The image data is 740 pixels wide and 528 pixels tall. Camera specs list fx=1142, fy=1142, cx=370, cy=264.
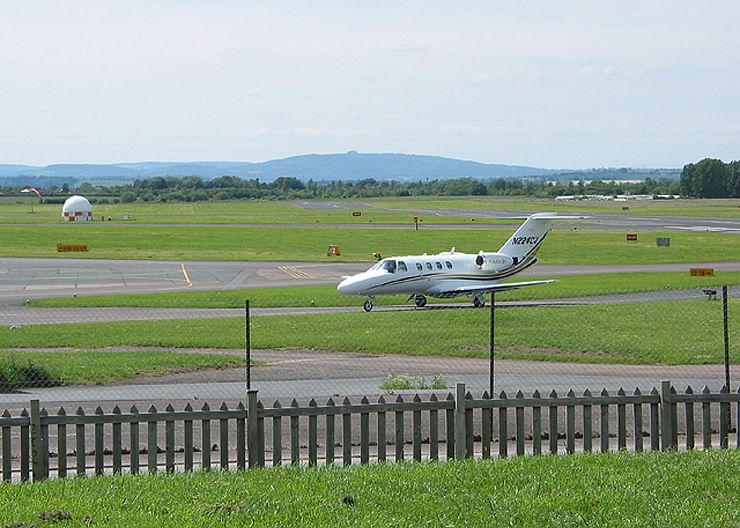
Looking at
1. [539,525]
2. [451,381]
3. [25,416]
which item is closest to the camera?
[539,525]

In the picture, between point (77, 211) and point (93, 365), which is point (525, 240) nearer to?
point (93, 365)

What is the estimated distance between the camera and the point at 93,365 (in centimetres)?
2139

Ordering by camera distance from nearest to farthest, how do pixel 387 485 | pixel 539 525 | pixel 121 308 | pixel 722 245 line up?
pixel 539 525
pixel 387 485
pixel 121 308
pixel 722 245

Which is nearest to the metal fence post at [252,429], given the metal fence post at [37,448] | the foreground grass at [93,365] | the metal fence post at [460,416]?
the metal fence post at [37,448]

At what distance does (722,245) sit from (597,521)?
66197 mm

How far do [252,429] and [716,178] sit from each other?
192 m

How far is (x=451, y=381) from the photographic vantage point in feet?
65.1

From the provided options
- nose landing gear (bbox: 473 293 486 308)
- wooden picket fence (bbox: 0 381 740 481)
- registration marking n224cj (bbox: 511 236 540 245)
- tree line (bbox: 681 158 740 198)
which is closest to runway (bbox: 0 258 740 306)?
registration marking n224cj (bbox: 511 236 540 245)

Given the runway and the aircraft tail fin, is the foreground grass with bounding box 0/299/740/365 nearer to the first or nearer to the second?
the aircraft tail fin

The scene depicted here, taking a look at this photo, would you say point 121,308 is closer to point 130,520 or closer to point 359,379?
point 359,379

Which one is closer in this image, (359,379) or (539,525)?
(539,525)

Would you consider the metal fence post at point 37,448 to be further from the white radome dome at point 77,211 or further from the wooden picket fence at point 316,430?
the white radome dome at point 77,211

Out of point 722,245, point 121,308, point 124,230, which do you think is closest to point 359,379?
point 121,308

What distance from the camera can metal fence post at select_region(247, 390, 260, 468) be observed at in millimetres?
11531
